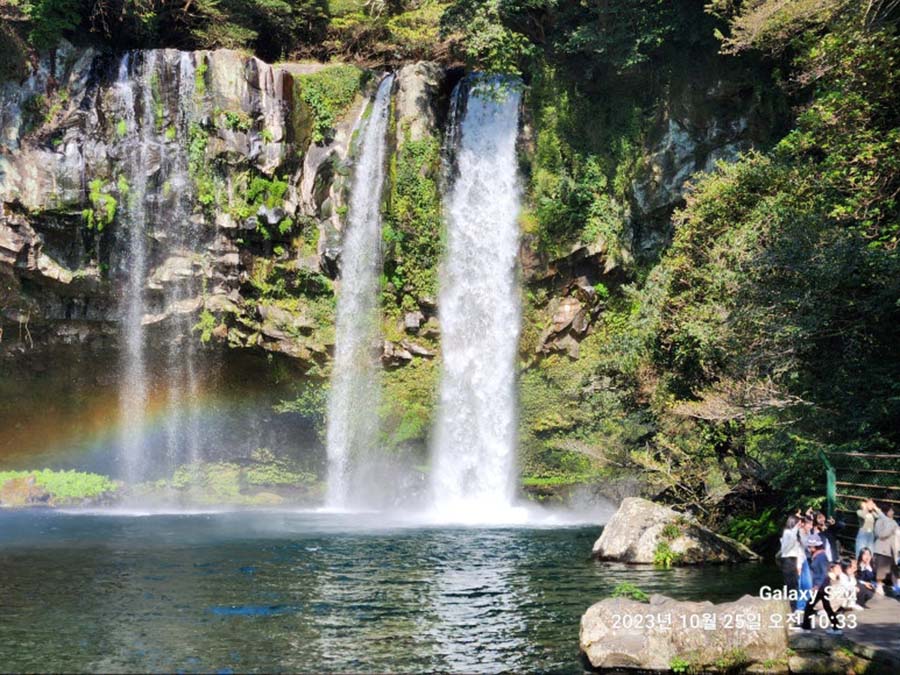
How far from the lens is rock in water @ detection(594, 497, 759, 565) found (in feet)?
53.4

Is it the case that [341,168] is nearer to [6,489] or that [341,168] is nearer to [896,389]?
[6,489]

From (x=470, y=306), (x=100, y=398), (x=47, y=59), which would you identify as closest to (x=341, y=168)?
(x=470, y=306)

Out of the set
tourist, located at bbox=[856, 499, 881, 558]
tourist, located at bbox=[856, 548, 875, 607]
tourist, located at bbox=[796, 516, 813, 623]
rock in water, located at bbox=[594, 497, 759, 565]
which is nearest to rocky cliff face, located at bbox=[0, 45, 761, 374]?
rock in water, located at bbox=[594, 497, 759, 565]

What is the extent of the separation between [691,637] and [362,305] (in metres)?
21.4

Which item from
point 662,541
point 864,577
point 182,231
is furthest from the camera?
point 182,231

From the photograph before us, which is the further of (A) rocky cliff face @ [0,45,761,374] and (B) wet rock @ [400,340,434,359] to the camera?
(B) wet rock @ [400,340,434,359]

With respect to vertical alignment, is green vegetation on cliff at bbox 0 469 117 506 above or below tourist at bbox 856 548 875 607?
below

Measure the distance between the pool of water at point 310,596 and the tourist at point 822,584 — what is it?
2.64m

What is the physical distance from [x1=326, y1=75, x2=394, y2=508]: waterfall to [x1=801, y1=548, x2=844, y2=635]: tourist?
2058cm

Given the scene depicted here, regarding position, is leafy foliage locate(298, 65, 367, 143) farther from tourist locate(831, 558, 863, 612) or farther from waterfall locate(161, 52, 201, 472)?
tourist locate(831, 558, 863, 612)

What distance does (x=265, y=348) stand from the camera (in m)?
29.1

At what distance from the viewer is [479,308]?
29.0 m

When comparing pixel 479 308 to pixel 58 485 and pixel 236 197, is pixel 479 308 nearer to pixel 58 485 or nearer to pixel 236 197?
pixel 236 197

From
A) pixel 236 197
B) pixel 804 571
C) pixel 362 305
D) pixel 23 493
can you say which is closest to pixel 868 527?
pixel 804 571
